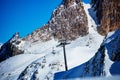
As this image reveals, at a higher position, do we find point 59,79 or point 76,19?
point 76,19

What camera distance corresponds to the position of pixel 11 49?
113062 millimetres

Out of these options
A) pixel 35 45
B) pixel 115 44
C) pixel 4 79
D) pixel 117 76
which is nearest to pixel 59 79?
pixel 115 44

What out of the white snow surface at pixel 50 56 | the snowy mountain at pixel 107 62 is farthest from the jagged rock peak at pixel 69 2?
the snowy mountain at pixel 107 62

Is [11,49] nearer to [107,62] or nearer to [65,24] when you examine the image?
[65,24]

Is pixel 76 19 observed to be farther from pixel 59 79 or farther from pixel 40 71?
pixel 59 79

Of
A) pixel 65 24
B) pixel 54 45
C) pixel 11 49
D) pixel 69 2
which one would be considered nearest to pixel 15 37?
pixel 11 49

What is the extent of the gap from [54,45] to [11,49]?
2281cm

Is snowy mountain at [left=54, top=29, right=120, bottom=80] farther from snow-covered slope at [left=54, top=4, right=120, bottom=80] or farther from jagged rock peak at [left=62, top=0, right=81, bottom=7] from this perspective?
jagged rock peak at [left=62, top=0, right=81, bottom=7]

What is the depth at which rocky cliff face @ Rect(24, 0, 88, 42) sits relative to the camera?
110m

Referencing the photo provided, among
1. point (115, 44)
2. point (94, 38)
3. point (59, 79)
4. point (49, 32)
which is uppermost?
point (49, 32)

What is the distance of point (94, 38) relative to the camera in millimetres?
90062

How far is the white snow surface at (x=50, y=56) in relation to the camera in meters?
55.6

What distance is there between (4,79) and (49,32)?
4686 centimetres

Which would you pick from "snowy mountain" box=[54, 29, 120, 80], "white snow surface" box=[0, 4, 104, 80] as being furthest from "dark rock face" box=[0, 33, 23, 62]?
"snowy mountain" box=[54, 29, 120, 80]
